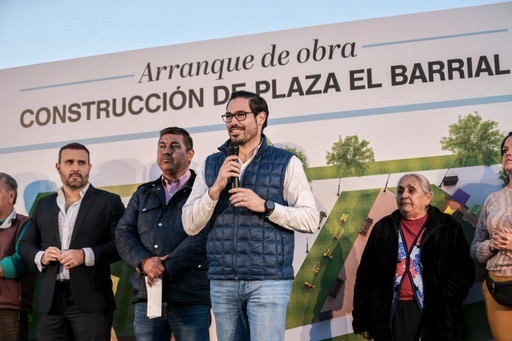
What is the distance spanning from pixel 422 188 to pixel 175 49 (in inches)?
87.3

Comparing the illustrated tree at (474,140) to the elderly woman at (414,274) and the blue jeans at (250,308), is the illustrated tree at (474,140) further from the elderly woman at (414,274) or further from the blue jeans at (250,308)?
the blue jeans at (250,308)

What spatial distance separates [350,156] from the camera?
4.57 meters

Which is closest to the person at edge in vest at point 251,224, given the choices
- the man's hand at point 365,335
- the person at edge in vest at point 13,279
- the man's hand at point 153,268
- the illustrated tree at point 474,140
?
the man's hand at point 153,268

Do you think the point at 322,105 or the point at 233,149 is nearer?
the point at 233,149

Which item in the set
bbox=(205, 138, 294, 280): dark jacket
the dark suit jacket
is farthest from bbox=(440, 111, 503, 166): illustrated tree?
the dark suit jacket

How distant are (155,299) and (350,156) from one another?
175cm

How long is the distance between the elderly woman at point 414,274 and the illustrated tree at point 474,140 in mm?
463

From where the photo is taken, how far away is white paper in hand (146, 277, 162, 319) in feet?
11.3

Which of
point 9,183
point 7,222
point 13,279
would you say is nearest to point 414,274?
point 13,279

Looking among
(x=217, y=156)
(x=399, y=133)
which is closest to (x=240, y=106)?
(x=217, y=156)

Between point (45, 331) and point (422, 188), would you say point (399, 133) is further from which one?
point (45, 331)

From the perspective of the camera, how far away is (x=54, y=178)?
530cm

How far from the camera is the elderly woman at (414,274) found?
376 centimetres

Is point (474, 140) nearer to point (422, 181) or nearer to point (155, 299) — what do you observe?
point (422, 181)
